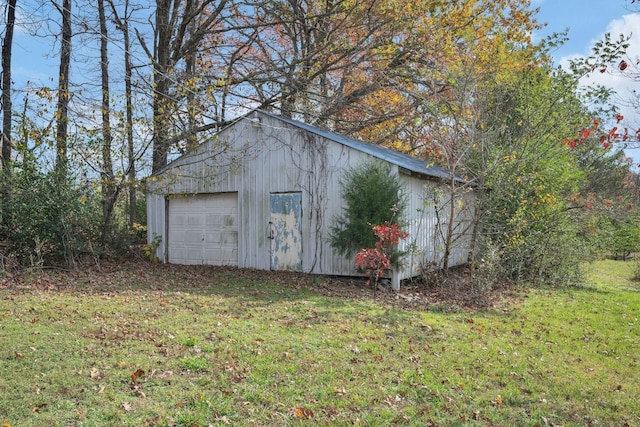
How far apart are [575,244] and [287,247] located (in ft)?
25.4

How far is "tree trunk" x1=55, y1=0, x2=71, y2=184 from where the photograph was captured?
1044 cm

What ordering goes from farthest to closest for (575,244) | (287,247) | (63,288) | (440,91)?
(440,91) < (575,244) < (287,247) < (63,288)

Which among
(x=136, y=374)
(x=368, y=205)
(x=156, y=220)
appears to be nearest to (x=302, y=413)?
(x=136, y=374)

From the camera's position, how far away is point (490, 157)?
11.8 m

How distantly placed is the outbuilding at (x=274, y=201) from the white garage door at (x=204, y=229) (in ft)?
0.09

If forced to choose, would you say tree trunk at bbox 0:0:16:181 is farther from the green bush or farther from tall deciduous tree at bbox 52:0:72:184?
the green bush

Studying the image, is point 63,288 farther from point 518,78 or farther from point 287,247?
point 518,78

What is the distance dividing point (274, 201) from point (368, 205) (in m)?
2.99

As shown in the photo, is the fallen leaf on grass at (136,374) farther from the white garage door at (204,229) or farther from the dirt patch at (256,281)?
the white garage door at (204,229)

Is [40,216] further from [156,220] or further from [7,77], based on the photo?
[7,77]

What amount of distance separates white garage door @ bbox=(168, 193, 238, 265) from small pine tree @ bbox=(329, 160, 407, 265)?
3519 millimetres

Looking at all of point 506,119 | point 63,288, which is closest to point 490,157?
point 506,119

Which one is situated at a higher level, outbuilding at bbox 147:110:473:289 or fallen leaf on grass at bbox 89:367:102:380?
outbuilding at bbox 147:110:473:289

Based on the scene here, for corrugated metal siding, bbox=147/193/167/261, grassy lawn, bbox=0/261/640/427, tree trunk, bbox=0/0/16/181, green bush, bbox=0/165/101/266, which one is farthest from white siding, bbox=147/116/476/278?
tree trunk, bbox=0/0/16/181
